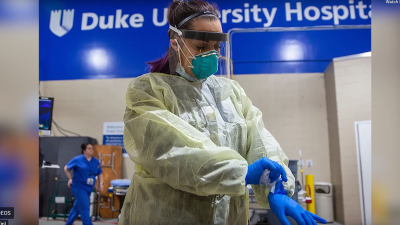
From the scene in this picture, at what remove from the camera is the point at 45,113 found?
409 centimetres

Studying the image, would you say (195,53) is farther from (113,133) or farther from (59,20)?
(113,133)

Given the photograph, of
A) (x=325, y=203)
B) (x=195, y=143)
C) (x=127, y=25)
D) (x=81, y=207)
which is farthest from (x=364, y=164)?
(x=195, y=143)

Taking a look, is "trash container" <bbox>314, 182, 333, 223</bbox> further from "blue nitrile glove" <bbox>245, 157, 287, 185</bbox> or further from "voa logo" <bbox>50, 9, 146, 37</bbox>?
"blue nitrile glove" <bbox>245, 157, 287, 185</bbox>

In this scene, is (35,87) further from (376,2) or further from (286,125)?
(286,125)

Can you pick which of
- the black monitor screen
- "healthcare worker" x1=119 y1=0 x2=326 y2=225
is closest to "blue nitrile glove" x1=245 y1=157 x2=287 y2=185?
"healthcare worker" x1=119 y1=0 x2=326 y2=225

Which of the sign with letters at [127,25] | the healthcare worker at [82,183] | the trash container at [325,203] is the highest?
the sign with letters at [127,25]

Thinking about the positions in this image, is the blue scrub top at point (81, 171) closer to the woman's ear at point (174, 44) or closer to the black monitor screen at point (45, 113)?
the black monitor screen at point (45, 113)

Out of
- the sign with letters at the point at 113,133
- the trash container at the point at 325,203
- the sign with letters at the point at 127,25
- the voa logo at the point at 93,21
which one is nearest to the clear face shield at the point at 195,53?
the sign with letters at the point at 127,25

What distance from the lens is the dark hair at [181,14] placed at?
106cm

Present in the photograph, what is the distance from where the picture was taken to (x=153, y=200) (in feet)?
2.93

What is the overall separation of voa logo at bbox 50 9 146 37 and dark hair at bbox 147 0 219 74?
2359 millimetres

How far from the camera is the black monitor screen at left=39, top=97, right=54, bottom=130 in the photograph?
401cm

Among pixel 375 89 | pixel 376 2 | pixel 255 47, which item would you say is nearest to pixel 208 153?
pixel 375 89

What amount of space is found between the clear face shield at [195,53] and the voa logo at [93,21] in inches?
95.8
